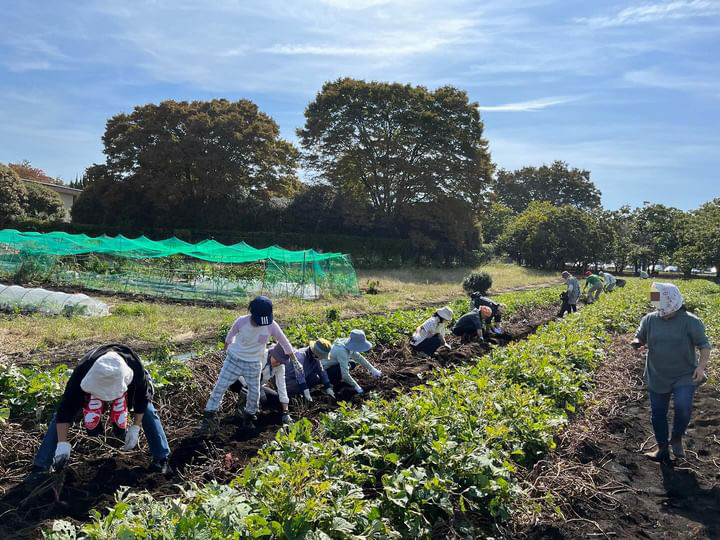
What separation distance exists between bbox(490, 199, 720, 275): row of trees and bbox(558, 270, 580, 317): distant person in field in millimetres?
23166

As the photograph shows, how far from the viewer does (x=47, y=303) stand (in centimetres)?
1183

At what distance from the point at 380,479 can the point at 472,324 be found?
6.47 m

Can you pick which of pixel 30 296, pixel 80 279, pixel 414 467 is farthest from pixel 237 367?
pixel 80 279

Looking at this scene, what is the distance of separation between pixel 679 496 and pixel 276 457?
3363 millimetres

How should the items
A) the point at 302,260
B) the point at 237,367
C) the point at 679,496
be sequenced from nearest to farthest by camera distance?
the point at 679,496, the point at 237,367, the point at 302,260

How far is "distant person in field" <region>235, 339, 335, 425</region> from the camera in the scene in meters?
5.47

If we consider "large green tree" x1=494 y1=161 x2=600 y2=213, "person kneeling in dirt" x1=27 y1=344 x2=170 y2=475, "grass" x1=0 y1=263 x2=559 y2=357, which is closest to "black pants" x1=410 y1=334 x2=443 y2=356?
"grass" x1=0 y1=263 x2=559 y2=357

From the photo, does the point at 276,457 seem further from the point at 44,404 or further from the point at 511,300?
the point at 511,300

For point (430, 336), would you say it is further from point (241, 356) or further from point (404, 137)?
point (404, 137)

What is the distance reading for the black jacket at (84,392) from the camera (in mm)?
3873

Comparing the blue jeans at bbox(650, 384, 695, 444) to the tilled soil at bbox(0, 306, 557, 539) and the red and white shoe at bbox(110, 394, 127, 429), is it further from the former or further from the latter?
the red and white shoe at bbox(110, 394, 127, 429)

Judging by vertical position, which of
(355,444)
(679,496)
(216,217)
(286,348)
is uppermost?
(216,217)

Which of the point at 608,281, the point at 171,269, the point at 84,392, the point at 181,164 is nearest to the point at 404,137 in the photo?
the point at 181,164

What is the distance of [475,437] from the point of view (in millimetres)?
3717
